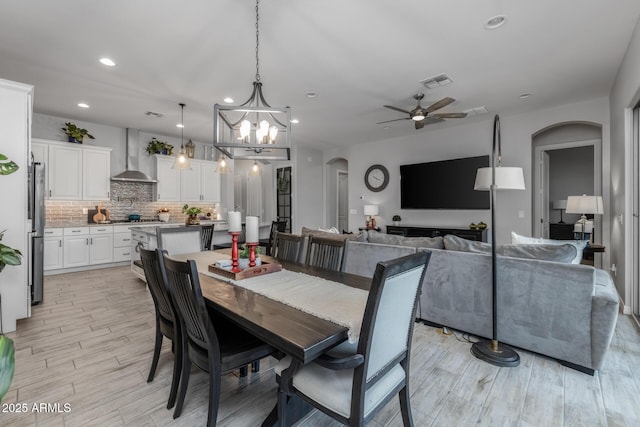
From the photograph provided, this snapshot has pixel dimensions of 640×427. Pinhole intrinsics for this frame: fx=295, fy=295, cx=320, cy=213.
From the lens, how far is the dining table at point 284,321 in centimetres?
118

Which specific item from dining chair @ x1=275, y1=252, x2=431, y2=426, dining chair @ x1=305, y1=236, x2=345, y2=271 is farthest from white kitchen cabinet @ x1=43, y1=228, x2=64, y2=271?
dining chair @ x1=275, y1=252, x2=431, y2=426

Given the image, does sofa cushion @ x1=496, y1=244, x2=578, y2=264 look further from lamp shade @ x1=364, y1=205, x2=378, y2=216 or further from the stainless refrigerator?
the stainless refrigerator

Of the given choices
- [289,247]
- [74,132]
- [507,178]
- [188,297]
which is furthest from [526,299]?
[74,132]

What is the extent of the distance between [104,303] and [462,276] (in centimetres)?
419

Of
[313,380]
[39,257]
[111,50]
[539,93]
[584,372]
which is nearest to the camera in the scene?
[313,380]

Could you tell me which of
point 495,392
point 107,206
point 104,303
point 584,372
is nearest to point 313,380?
point 495,392

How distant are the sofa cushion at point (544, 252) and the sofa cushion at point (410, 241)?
0.54 meters

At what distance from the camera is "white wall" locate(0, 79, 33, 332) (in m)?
2.86

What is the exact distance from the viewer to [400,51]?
3.07 metres

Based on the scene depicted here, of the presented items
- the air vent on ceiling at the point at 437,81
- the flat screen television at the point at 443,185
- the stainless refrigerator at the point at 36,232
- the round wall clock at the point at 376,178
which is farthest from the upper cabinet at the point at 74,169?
the flat screen television at the point at 443,185

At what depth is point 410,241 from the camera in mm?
3111

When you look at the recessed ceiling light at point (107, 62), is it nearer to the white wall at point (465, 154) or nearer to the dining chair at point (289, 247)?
the dining chair at point (289, 247)

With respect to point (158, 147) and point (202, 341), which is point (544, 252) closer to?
point (202, 341)

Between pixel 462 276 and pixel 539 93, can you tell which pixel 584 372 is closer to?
pixel 462 276
